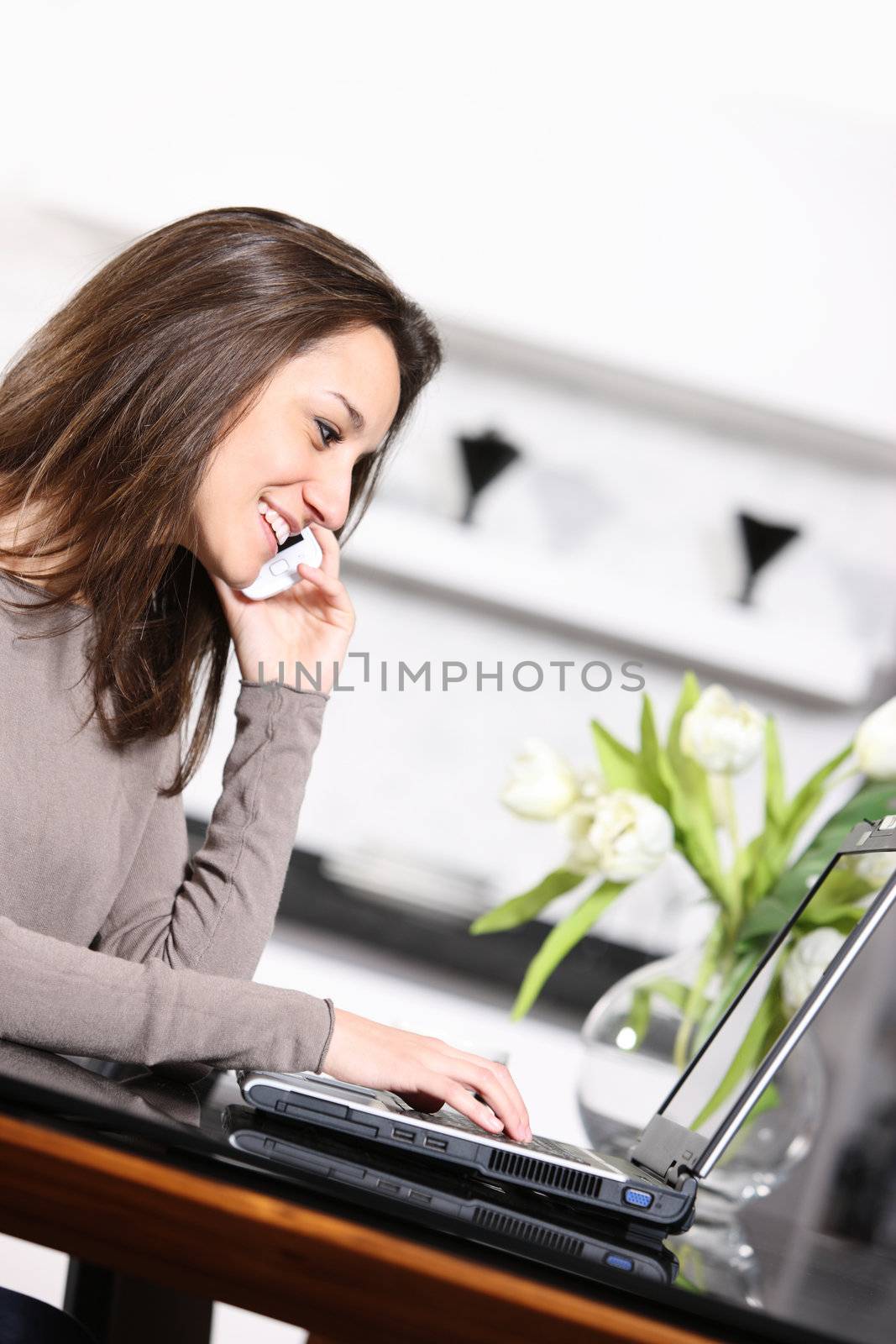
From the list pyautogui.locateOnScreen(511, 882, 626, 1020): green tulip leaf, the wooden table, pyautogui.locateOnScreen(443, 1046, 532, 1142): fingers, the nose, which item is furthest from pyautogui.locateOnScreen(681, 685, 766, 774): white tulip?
the wooden table

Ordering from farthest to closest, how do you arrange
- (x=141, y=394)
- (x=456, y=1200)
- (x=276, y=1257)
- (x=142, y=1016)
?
(x=141, y=394) < (x=142, y=1016) < (x=456, y=1200) < (x=276, y=1257)

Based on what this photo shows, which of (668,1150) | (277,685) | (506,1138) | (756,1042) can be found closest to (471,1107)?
(506,1138)

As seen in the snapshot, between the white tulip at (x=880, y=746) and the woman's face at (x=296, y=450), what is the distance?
56cm

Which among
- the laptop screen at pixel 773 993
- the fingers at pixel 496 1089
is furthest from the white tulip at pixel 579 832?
the fingers at pixel 496 1089

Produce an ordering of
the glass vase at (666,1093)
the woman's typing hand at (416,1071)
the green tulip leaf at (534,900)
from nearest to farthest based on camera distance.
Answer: the woman's typing hand at (416,1071)
the glass vase at (666,1093)
the green tulip leaf at (534,900)

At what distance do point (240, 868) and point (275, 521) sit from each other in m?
0.33

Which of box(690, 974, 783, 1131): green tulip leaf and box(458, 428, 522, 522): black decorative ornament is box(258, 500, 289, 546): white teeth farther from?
box(458, 428, 522, 522): black decorative ornament

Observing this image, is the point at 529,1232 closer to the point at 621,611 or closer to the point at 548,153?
the point at 621,611

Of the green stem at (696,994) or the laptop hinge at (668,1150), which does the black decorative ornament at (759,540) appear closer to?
the green stem at (696,994)

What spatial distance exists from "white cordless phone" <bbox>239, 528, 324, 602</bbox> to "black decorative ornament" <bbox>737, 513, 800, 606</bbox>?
1225 millimetres

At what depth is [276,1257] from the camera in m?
0.53

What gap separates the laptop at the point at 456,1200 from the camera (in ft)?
1.81

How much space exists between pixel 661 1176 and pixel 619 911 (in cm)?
149

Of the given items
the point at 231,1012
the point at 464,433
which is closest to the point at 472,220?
the point at 464,433
